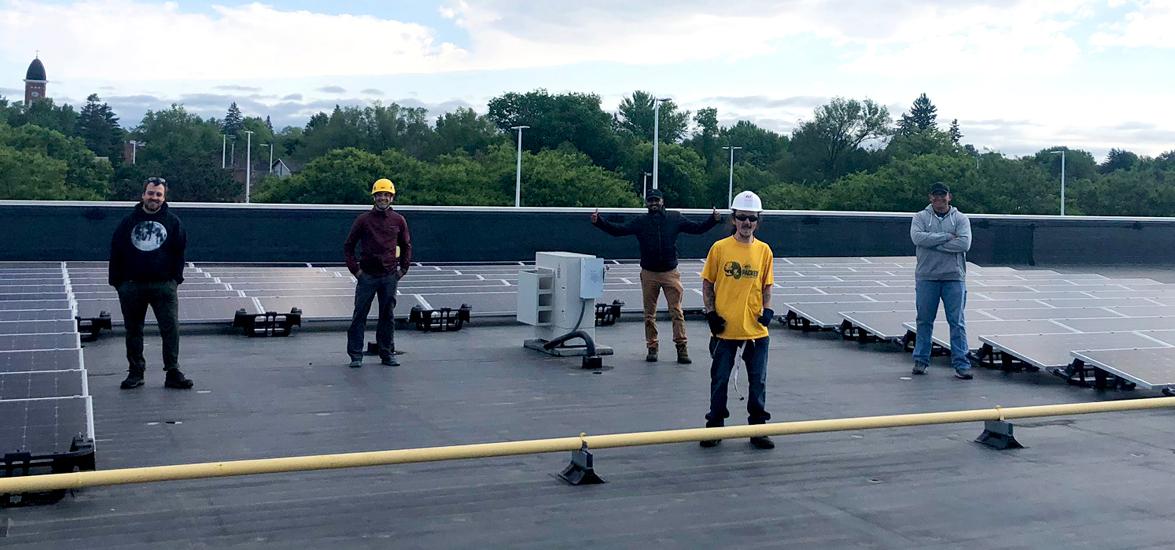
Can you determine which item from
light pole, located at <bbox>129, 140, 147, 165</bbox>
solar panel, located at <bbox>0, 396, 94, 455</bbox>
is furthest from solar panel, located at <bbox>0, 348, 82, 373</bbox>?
light pole, located at <bbox>129, 140, 147, 165</bbox>

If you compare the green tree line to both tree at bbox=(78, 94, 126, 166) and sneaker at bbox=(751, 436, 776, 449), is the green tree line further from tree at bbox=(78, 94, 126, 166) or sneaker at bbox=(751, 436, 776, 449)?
sneaker at bbox=(751, 436, 776, 449)

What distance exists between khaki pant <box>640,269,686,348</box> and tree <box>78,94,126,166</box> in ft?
446

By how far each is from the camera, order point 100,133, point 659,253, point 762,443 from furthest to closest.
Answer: point 100,133
point 659,253
point 762,443

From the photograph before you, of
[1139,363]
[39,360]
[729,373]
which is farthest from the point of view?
[1139,363]

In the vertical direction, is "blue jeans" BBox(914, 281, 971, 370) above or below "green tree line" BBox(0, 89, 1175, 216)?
below

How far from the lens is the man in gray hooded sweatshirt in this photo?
490 inches

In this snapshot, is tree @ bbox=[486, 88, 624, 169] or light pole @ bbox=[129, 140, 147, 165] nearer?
tree @ bbox=[486, 88, 624, 169]

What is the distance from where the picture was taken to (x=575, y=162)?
3649 inches

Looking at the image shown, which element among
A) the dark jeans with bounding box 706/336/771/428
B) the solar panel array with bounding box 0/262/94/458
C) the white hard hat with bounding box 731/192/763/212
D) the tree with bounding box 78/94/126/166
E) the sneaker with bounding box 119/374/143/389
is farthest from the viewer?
the tree with bounding box 78/94/126/166

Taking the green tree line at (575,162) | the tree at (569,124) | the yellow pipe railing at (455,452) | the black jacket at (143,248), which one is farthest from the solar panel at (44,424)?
the tree at (569,124)

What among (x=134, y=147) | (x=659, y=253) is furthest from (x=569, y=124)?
(x=659, y=253)

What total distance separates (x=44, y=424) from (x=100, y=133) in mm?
150626

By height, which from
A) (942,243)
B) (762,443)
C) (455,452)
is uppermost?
(942,243)

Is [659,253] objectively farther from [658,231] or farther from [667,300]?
[667,300]
